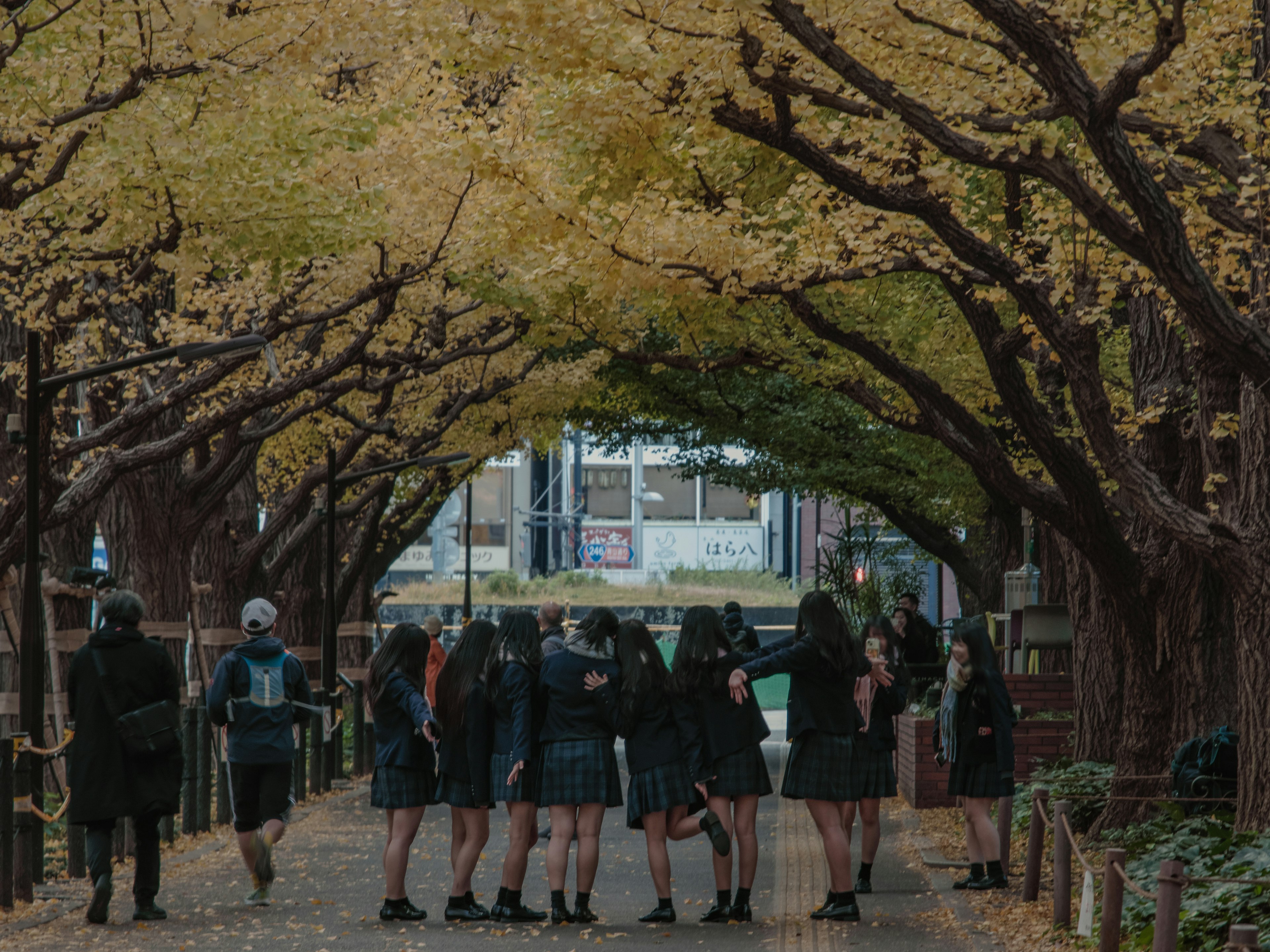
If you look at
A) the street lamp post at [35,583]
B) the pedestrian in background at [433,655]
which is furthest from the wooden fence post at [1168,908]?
the pedestrian in background at [433,655]

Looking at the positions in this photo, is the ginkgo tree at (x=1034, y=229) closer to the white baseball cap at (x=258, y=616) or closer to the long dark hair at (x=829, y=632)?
the long dark hair at (x=829, y=632)

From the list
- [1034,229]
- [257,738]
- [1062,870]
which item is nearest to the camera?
[1062,870]

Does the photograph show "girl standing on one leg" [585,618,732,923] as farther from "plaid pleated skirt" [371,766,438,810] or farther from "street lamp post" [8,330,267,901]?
"street lamp post" [8,330,267,901]

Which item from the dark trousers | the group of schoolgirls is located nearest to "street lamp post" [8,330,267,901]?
the dark trousers

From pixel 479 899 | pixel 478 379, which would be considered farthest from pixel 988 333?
pixel 478 379

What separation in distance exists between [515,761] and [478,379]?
16.5 meters

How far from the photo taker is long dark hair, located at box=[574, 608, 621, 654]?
9242 millimetres

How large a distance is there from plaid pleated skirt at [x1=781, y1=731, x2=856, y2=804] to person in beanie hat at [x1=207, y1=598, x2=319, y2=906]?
10.5 feet

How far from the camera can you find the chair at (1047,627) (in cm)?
1712

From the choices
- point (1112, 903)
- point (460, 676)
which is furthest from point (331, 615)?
point (1112, 903)

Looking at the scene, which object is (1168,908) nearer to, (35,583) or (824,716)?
(824,716)

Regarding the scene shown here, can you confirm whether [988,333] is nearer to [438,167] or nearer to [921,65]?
[921,65]

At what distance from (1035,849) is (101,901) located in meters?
5.63

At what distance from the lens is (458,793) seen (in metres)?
9.35
